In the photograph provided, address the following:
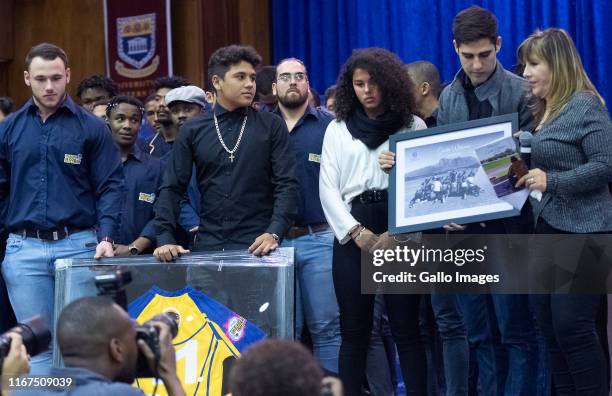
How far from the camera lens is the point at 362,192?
4.49m

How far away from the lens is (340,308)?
446cm

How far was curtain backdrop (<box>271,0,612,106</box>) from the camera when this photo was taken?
7668 mm

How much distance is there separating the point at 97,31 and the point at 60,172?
5021 mm

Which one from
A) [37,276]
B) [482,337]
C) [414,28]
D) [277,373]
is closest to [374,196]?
[482,337]

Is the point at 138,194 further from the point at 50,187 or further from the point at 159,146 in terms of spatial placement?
the point at 50,187

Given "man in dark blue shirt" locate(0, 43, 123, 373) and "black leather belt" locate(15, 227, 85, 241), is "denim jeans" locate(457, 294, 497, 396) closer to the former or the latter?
"man in dark blue shirt" locate(0, 43, 123, 373)

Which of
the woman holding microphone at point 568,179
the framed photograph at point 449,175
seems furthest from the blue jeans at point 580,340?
the framed photograph at point 449,175

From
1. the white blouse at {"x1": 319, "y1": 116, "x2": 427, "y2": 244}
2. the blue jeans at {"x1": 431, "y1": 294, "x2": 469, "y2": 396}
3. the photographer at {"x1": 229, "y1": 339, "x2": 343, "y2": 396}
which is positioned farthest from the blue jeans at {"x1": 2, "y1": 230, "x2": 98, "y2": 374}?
the photographer at {"x1": 229, "y1": 339, "x2": 343, "y2": 396}

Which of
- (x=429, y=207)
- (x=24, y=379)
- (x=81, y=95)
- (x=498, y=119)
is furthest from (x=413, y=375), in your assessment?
(x=81, y=95)

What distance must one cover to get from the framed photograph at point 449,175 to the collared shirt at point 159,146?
6.07 feet

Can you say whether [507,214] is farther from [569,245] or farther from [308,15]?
[308,15]

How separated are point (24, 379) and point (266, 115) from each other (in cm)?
222

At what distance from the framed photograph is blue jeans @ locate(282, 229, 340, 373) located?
0.63 metres

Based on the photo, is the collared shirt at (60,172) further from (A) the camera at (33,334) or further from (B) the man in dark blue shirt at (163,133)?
(A) the camera at (33,334)
